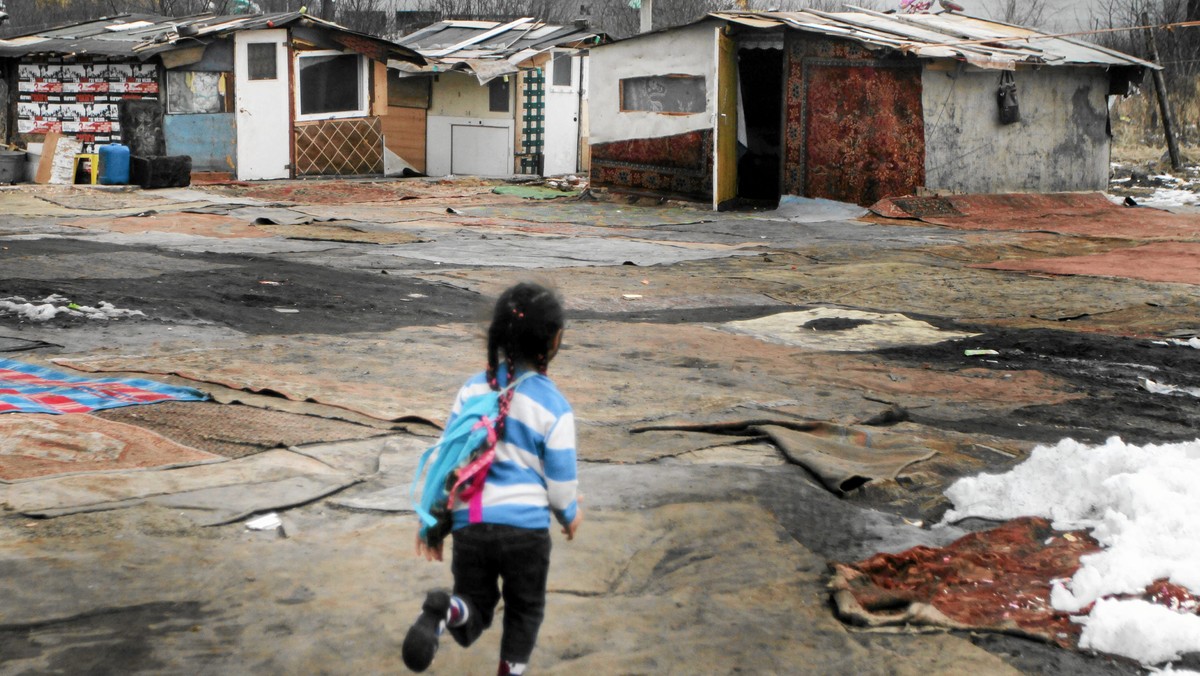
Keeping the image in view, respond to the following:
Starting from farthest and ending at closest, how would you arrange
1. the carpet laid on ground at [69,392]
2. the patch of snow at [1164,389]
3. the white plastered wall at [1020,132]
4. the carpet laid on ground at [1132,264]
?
the white plastered wall at [1020,132], the carpet laid on ground at [1132,264], the patch of snow at [1164,389], the carpet laid on ground at [69,392]

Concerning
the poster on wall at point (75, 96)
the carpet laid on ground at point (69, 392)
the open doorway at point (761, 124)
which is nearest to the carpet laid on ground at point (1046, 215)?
the open doorway at point (761, 124)

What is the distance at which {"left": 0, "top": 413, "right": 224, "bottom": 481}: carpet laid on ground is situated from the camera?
4.41 m

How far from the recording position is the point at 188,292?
339 inches

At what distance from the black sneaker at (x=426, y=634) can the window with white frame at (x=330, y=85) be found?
20686 mm

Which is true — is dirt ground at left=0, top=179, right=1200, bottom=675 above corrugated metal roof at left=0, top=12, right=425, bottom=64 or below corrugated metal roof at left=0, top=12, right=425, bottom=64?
below

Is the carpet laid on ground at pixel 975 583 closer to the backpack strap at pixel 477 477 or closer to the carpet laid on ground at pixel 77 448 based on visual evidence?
the backpack strap at pixel 477 477

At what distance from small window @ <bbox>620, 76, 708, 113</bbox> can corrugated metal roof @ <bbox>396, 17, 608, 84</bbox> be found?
398 cm

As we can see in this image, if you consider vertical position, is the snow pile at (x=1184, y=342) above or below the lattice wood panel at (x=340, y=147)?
below

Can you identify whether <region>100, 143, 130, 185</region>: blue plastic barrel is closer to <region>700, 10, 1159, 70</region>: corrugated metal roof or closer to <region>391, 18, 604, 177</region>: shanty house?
<region>391, 18, 604, 177</region>: shanty house

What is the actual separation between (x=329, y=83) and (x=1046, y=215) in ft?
43.3

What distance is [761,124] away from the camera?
20094 mm

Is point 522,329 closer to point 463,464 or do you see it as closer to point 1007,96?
point 463,464

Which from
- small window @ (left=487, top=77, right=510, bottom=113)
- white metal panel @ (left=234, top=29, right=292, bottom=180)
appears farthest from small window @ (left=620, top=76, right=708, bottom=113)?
white metal panel @ (left=234, top=29, right=292, bottom=180)

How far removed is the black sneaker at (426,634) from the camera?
8.71 feet
